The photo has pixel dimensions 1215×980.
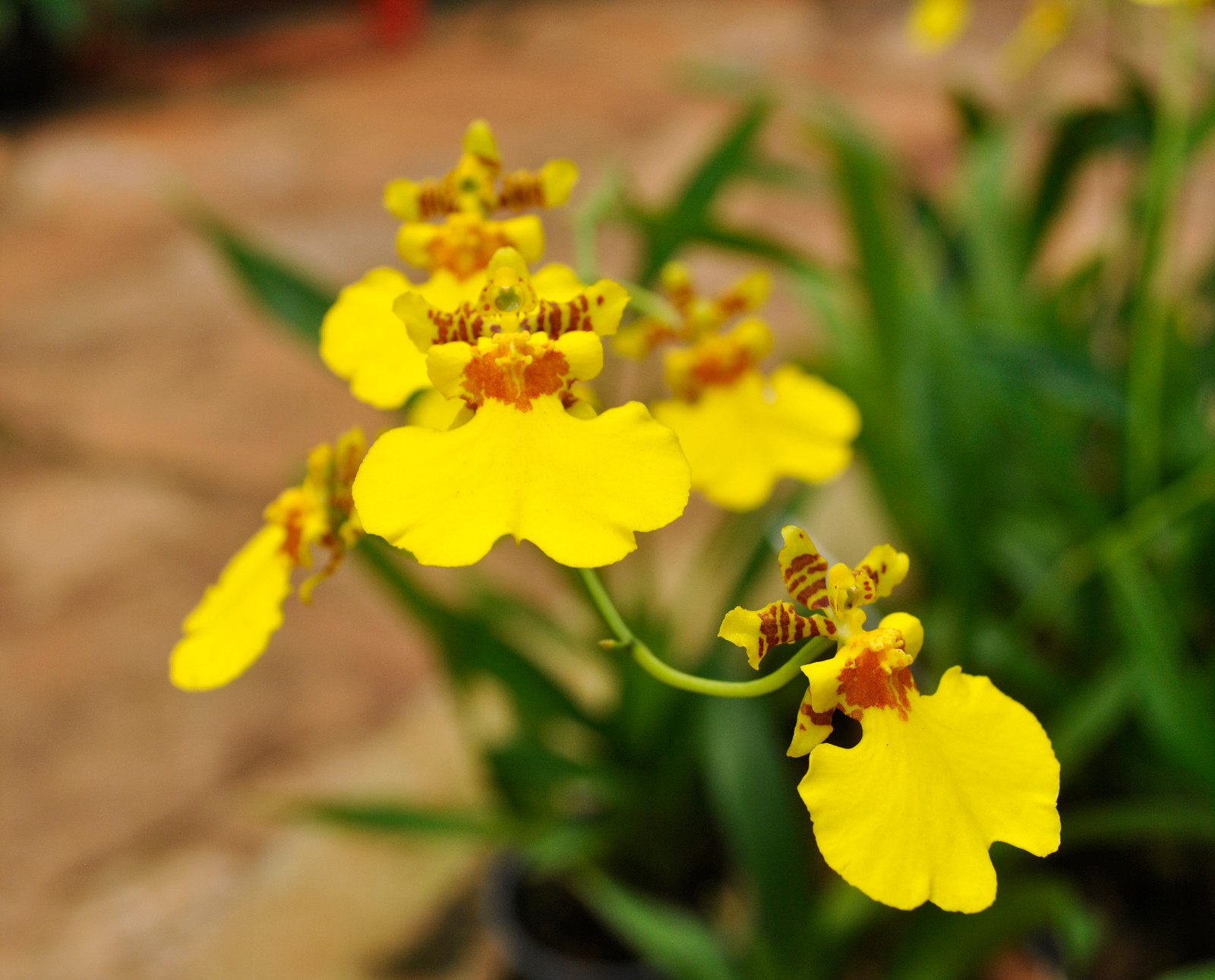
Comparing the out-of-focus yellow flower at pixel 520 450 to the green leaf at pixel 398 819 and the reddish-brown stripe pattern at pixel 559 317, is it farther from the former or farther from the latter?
the green leaf at pixel 398 819

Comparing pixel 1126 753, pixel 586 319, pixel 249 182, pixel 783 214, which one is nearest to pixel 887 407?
pixel 1126 753

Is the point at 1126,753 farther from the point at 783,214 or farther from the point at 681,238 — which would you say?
the point at 783,214

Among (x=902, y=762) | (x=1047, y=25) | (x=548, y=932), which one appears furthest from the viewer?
(x=1047, y=25)

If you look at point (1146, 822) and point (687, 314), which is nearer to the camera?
point (687, 314)

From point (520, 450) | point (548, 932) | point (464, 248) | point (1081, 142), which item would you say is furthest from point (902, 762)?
point (1081, 142)

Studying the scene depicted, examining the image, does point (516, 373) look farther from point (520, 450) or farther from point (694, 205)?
point (694, 205)

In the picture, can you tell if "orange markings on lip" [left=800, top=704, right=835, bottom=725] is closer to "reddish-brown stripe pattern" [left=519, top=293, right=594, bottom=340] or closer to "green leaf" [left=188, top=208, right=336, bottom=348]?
"reddish-brown stripe pattern" [left=519, top=293, right=594, bottom=340]

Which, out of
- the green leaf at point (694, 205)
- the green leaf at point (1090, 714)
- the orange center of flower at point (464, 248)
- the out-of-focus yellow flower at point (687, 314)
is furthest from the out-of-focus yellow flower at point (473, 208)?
the green leaf at point (1090, 714)
